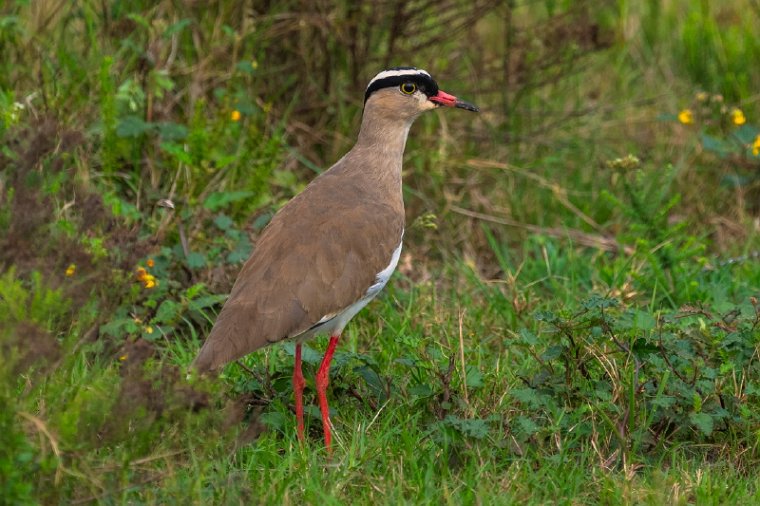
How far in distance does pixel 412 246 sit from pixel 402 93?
1.40 m

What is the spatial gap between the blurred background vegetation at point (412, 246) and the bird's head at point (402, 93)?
0.56 metres

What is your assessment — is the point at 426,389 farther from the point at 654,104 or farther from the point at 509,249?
the point at 654,104

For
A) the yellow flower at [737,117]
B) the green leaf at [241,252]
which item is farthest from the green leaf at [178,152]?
the yellow flower at [737,117]

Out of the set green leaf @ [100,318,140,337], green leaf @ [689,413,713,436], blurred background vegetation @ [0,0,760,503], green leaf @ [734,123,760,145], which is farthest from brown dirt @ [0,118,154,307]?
green leaf @ [734,123,760,145]

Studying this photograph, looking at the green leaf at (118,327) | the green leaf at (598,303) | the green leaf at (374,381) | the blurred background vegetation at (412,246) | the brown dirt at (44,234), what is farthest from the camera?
the green leaf at (118,327)

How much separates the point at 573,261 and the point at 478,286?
55cm

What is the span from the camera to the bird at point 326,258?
4.32 metres

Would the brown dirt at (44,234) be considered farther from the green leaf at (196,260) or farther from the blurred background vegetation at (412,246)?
the green leaf at (196,260)

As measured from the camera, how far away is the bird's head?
5297 mm

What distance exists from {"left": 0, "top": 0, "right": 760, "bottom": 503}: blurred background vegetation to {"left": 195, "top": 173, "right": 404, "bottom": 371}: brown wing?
27 centimetres

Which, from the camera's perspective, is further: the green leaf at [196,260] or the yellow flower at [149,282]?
the green leaf at [196,260]

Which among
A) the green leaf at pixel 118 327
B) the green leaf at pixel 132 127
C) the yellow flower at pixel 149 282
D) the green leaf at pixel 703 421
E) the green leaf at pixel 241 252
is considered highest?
the green leaf at pixel 132 127

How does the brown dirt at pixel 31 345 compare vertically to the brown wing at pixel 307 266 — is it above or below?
above

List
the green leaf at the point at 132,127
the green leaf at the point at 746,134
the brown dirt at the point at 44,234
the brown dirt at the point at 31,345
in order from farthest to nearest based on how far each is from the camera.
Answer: the green leaf at the point at 746,134
the green leaf at the point at 132,127
the brown dirt at the point at 44,234
the brown dirt at the point at 31,345
